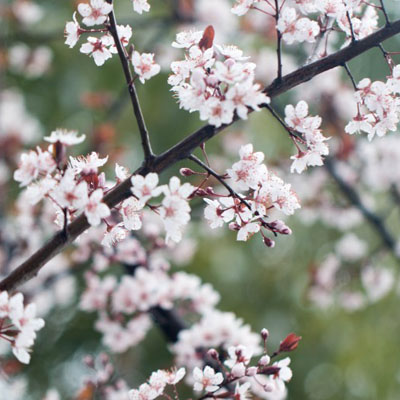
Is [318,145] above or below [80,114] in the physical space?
below

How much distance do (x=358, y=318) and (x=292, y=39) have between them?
420 cm

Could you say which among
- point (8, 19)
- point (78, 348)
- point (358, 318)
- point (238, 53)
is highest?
point (8, 19)

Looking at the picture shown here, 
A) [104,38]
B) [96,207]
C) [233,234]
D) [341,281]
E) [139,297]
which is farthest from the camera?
[233,234]

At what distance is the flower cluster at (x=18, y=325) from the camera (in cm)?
124

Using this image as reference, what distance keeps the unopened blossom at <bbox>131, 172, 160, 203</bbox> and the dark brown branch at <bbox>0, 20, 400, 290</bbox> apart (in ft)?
0.22

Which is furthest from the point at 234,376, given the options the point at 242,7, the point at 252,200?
the point at 242,7

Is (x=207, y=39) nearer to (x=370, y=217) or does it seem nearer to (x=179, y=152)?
(x=179, y=152)

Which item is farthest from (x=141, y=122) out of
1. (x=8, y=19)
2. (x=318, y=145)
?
(x=8, y=19)

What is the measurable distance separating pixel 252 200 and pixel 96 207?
380 mm

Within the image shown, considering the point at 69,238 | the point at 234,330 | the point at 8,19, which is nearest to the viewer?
the point at 69,238

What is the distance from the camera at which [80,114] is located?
5.56 metres

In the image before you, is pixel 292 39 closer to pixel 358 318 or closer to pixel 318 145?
pixel 318 145

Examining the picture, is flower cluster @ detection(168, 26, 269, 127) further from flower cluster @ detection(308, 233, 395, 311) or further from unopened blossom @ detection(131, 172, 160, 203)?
flower cluster @ detection(308, 233, 395, 311)

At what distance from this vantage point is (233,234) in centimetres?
536
